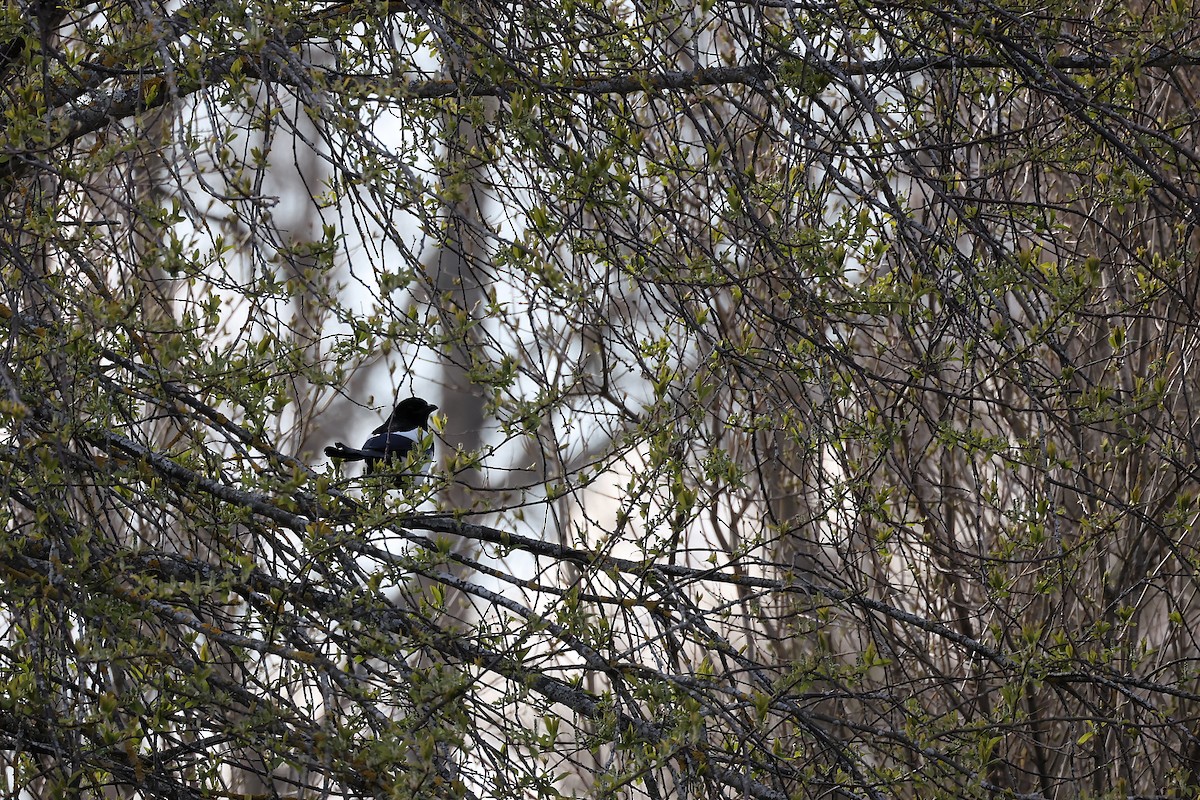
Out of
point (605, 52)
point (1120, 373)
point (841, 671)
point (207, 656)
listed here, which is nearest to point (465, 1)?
point (605, 52)

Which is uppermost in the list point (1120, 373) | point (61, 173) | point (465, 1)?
point (1120, 373)

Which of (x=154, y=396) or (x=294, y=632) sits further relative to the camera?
(x=154, y=396)

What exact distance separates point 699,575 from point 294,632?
86 cm

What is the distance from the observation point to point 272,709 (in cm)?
209

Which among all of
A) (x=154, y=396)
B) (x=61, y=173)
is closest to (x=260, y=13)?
(x=61, y=173)

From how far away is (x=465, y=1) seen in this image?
2.71m

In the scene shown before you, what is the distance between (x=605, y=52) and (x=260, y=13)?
86 centimetres

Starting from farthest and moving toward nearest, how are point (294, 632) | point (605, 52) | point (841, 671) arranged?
point (605, 52) → point (841, 671) → point (294, 632)

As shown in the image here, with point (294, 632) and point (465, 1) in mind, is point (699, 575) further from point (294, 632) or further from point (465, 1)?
point (465, 1)

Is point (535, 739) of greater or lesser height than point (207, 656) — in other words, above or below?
below

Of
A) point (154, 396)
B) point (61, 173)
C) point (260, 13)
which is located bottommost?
point (154, 396)

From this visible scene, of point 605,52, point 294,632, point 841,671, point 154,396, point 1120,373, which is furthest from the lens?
point 1120,373

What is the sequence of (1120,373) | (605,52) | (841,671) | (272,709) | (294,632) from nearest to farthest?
(272,709), (294,632), (841,671), (605,52), (1120,373)

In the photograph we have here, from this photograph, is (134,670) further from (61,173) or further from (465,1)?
(465,1)
